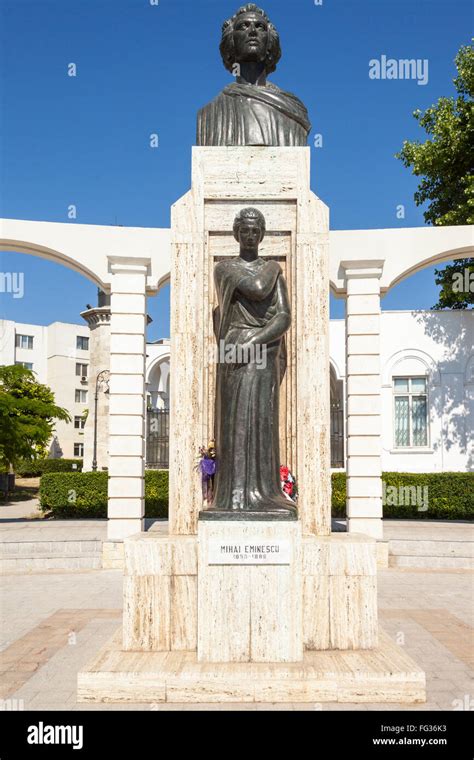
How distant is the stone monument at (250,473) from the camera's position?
5.43m

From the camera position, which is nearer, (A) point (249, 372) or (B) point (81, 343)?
(A) point (249, 372)

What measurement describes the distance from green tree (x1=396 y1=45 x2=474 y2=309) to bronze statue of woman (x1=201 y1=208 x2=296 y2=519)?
15366 millimetres

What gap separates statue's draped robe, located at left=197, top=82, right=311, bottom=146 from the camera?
25.0 ft

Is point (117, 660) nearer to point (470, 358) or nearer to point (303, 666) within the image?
point (303, 666)

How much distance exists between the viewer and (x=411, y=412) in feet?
70.3

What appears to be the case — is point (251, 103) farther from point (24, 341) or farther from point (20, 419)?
point (24, 341)

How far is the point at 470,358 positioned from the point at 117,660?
17.5 m

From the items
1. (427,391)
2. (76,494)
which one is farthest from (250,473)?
(427,391)

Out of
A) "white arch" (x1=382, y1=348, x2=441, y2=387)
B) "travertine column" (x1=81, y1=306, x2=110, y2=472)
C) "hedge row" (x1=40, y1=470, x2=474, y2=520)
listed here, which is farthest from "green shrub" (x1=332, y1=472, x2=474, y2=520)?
"travertine column" (x1=81, y1=306, x2=110, y2=472)

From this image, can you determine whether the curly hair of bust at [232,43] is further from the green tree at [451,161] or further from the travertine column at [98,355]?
the travertine column at [98,355]

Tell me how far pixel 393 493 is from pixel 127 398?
9053mm

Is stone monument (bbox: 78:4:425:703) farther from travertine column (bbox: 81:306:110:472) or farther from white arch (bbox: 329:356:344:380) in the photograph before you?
travertine column (bbox: 81:306:110:472)

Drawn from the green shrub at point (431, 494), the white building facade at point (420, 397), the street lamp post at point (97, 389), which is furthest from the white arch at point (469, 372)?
the street lamp post at point (97, 389)

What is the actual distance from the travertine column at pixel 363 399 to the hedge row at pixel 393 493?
18.0ft
